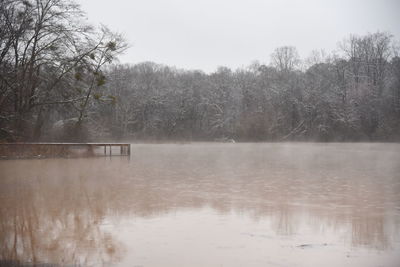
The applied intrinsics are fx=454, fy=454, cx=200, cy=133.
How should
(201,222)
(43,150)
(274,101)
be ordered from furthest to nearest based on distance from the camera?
1. (274,101)
2. (43,150)
3. (201,222)

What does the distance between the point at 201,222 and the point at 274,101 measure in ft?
197

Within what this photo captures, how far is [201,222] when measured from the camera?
8.09m

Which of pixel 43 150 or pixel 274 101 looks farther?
pixel 274 101

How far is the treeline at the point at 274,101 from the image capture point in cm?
5947

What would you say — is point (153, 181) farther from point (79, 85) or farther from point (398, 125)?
point (398, 125)

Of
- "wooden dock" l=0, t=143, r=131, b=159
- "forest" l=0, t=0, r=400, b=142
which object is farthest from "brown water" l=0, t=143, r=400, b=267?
"forest" l=0, t=0, r=400, b=142

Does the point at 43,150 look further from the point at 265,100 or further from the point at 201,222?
the point at 265,100

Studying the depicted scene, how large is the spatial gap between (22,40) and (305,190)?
72.1 ft

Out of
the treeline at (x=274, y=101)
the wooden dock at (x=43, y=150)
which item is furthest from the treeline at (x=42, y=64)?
the treeline at (x=274, y=101)

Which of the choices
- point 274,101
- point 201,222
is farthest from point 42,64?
point 274,101

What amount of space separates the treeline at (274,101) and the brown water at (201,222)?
A: 45596 mm

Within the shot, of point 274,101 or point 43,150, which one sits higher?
Answer: point 274,101

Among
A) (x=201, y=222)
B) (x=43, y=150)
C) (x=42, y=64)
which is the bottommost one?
(x=201, y=222)

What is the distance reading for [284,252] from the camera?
612 cm
